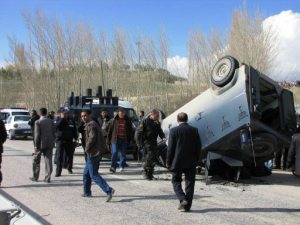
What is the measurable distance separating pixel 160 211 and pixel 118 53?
95.5ft

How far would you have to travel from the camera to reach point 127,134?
13.6 meters

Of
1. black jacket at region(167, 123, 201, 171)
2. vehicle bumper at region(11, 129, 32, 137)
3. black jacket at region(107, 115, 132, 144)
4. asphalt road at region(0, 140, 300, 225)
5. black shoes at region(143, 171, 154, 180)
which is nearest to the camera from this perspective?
asphalt road at region(0, 140, 300, 225)

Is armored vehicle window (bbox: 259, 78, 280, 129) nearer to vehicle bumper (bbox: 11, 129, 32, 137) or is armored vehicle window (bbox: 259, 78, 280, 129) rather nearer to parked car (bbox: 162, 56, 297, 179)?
parked car (bbox: 162, 56, 297, 179)

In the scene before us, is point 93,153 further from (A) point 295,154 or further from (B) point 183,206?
(A) point 295,154

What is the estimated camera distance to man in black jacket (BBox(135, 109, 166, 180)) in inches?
468

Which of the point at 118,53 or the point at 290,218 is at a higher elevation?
the point at 118,53

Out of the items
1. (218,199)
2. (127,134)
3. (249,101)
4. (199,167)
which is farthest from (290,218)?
(127,134)

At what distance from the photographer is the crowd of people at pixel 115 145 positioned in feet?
26.3

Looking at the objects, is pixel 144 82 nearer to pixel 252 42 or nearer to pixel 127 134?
pixel 252 42

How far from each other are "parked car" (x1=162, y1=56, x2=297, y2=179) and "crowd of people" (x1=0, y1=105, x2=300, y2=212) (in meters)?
0.96

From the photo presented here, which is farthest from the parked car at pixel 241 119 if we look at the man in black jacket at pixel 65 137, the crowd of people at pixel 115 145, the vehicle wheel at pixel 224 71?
the man in black jacket at pixel 65 137

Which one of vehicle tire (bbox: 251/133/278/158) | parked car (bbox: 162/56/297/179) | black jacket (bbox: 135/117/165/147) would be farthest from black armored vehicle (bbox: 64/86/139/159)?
vehicle tire (bbox: 251/133/278/158)

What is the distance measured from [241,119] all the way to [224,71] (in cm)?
141

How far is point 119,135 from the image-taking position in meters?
13.5
